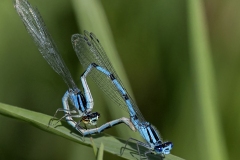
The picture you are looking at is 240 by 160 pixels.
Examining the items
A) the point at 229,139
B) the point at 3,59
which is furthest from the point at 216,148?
the point at 3,59

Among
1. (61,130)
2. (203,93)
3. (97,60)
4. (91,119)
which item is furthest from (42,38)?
(203,93)

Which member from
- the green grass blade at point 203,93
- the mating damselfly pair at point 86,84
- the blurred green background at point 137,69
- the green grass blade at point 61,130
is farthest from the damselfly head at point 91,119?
the green grass blade at point 203,93

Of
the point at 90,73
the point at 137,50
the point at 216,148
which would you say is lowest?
the point at 216,148

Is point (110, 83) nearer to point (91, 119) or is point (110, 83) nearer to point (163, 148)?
point (91, 119)

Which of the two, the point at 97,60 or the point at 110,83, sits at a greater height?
the point at 97,60

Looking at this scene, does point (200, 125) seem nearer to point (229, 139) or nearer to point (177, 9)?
point (229, 139)

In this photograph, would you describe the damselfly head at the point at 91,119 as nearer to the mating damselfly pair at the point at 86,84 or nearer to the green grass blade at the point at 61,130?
the mating damselfly pair at the point at 86,84
